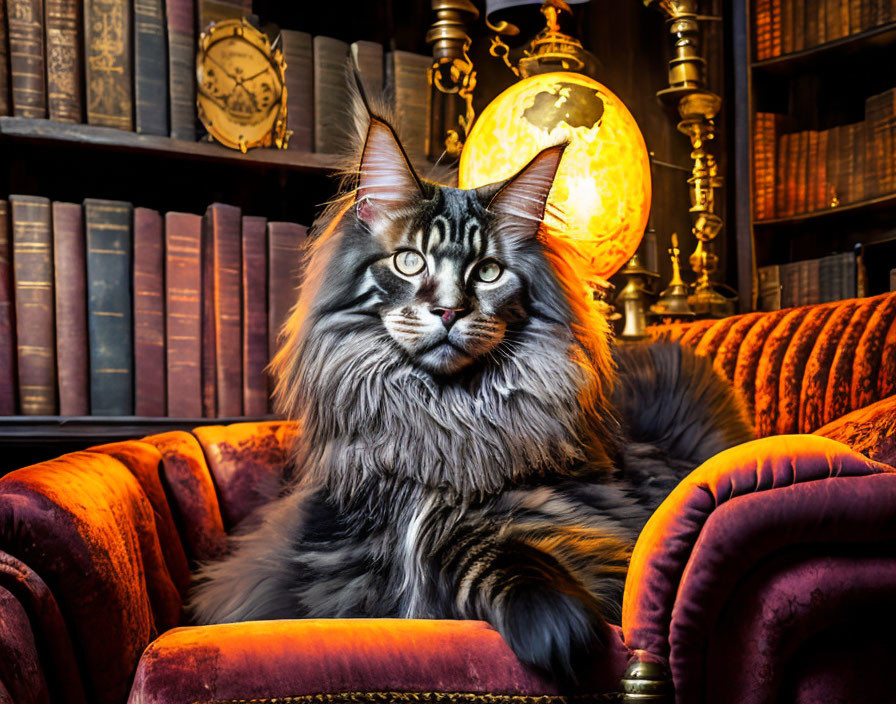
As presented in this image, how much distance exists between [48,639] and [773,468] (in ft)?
2.30

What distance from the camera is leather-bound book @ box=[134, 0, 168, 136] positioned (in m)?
1.74

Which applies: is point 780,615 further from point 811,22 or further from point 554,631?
point 811,22

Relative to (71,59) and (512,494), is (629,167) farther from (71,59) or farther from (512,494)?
(71,59)

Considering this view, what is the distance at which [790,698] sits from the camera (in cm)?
71

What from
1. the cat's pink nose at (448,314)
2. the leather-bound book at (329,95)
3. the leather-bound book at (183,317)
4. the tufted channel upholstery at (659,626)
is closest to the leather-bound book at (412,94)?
the leather-bound book at (329,95)

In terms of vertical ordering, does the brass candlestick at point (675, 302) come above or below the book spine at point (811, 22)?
below

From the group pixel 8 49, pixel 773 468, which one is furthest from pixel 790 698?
pixel 8 49

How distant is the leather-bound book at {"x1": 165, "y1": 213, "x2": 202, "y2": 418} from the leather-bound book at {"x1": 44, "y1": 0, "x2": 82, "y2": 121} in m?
0.31

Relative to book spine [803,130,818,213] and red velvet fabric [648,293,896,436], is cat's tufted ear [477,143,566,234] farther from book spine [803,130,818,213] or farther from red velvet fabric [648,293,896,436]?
book spine [803,130,818,213]

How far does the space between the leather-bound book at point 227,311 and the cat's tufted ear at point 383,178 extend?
816mm

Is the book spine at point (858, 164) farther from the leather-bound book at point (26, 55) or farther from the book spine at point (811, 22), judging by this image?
the leather-bound book at point (26, 55)

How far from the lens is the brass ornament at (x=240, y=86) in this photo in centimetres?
179

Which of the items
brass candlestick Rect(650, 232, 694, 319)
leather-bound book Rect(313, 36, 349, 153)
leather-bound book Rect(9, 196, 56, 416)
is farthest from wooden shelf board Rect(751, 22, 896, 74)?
leather-bound book Rect(9, 196, 56, 416)

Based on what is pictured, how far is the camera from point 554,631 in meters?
0.69
